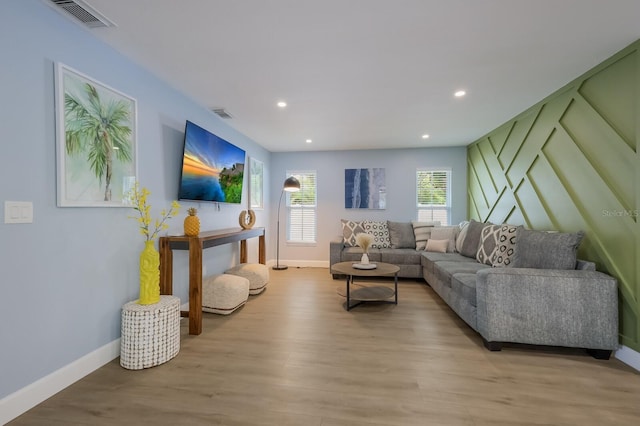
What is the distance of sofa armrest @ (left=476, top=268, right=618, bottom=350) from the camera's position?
2.27 m

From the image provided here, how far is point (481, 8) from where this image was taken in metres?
1.79

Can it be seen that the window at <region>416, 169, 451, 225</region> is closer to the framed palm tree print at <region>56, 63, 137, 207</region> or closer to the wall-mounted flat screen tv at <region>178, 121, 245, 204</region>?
the wall-mounted flat screen tv at <region>178, 121, 245, 204</region>

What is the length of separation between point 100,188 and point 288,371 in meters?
1.94

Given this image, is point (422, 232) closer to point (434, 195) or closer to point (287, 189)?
point (434, 195)

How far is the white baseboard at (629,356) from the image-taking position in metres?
2.15

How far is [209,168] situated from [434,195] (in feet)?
13.8

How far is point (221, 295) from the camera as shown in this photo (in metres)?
3.25

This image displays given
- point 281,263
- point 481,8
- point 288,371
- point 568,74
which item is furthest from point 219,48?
point 281,263

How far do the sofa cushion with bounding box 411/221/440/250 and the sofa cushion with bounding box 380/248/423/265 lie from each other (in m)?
0.36

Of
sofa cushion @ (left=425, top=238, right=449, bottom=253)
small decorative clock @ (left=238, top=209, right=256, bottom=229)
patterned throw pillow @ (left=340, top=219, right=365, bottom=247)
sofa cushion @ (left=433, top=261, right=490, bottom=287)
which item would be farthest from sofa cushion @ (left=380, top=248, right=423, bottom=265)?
small decorative clock @ (left=238, top=209, right=256, bottom=229)

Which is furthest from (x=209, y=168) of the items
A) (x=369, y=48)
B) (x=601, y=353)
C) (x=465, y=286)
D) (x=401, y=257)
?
(x=601, y=353)

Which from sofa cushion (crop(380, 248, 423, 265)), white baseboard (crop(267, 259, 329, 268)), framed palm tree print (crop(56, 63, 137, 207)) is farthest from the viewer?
white baseboard (crop(267, 259, 329, 268))

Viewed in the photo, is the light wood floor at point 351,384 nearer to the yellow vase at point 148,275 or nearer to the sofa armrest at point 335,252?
the yellow vase at point 148,275

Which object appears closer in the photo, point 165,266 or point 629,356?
point 629,356
